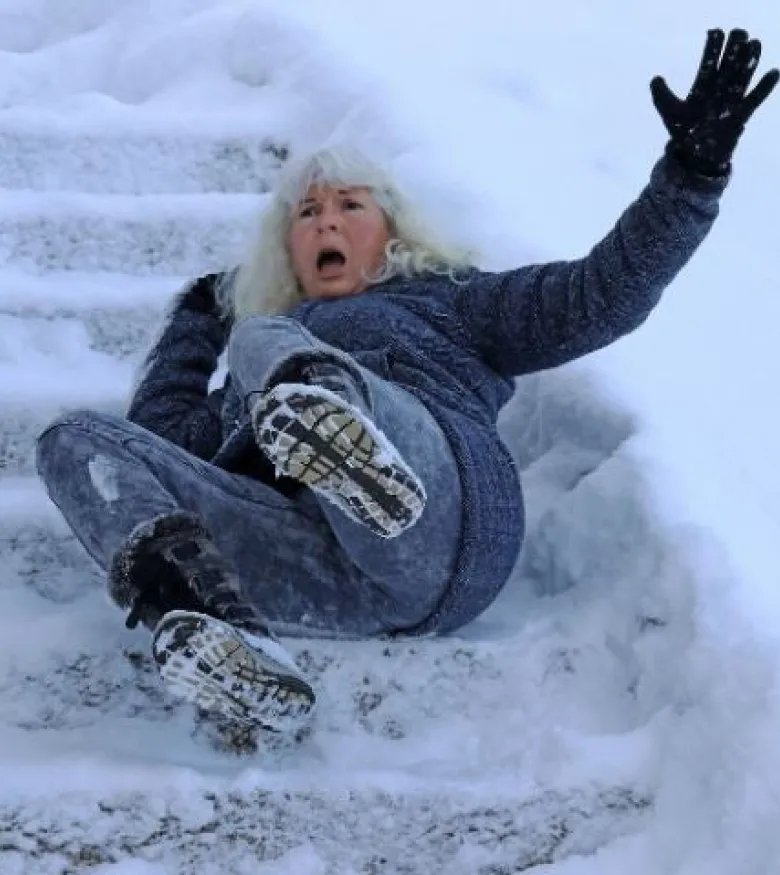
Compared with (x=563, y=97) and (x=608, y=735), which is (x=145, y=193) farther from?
(x=608, y=735)

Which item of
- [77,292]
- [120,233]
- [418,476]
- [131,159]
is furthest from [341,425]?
[131,159]

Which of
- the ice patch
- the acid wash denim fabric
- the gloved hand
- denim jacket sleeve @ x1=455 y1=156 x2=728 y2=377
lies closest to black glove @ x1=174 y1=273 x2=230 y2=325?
the gloved hand

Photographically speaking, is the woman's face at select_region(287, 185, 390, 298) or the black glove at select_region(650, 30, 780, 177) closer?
the black glove at select_region(650, 30, 780, 177)

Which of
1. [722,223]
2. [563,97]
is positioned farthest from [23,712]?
[563,97]

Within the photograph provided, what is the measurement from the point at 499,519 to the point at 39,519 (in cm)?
69

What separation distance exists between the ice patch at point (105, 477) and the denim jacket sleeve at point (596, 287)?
593 mm

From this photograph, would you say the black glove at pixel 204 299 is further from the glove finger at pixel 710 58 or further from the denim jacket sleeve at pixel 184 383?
the glove finger at pixel 710 58

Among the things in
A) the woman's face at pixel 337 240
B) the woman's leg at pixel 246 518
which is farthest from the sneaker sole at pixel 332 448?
the woman's face at pixel 337 240

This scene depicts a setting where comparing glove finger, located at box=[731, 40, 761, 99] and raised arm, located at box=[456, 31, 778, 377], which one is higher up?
glove finger, located at box=[731, 40, 761, 99]

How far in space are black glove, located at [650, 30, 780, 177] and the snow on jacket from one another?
40mm

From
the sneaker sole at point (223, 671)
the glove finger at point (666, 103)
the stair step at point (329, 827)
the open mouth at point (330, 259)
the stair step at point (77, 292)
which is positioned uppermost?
the glove finger at point (666, 103)

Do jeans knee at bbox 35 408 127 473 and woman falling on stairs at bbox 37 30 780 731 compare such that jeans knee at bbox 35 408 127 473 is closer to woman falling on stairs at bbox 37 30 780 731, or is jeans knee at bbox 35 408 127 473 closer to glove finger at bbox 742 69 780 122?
woman falling on stairs at bbox 37 30 780 731

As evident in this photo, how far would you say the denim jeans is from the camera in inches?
58.3

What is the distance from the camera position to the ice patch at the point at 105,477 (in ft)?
4.85
